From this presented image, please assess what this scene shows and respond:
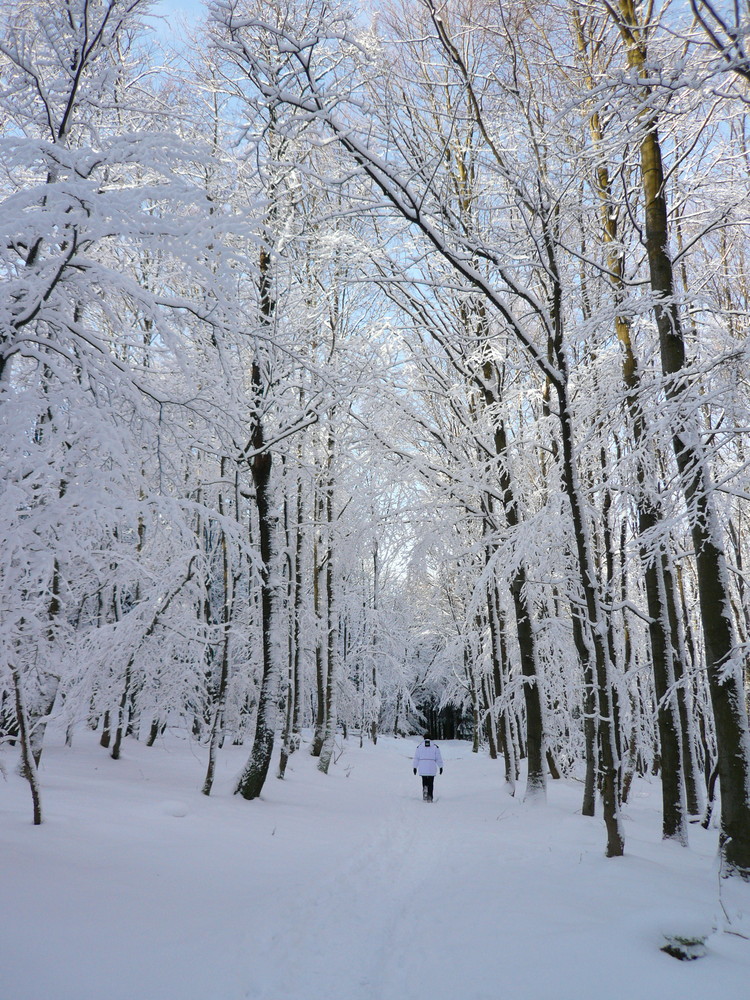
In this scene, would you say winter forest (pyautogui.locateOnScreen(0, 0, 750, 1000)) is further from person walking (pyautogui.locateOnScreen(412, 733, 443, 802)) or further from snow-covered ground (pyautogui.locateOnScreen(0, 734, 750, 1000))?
person walking (pyautogui.locateOnScreen(412, 733, 443, 802))

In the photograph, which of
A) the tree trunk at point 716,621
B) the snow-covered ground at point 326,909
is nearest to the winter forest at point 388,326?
the tree trunk at point 716,621

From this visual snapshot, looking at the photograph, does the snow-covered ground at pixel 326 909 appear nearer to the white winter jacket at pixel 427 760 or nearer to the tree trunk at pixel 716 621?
the tree trunk at pixel 716 621

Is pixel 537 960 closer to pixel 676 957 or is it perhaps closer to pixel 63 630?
pixel 676 957

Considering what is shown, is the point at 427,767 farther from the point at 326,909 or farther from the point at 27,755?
the point at 27,755

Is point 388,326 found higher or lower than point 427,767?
higher

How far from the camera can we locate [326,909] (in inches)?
189

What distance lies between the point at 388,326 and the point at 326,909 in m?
9.93

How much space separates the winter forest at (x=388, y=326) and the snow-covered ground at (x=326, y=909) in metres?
0.68

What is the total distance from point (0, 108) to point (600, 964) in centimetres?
787

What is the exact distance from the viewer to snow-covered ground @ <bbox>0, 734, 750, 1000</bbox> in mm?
3398

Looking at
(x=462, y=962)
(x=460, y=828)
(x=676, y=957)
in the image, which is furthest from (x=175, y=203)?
(x=460, y=828)

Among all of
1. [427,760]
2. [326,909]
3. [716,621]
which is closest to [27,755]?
[326,909]

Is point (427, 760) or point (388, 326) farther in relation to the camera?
point (427, 760)

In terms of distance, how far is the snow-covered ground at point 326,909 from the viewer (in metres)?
3.40
